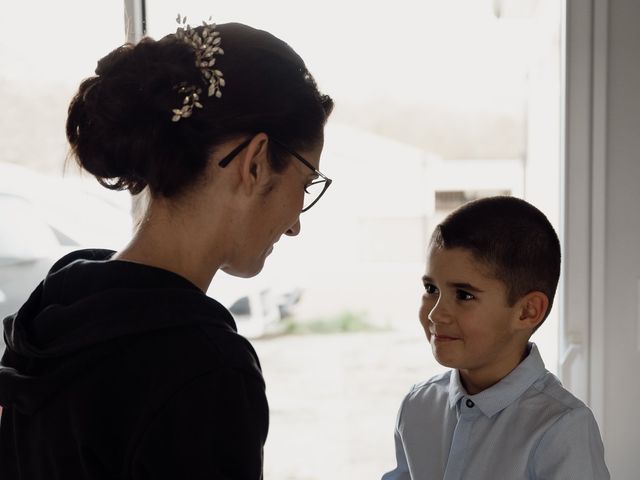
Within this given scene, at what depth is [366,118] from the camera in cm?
206

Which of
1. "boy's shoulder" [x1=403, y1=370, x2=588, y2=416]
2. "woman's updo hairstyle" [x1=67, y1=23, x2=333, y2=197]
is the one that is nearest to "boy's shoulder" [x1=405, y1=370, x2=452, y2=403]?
"boy's shoulder" [x1=403, y1=370, x2=588, y2=416]

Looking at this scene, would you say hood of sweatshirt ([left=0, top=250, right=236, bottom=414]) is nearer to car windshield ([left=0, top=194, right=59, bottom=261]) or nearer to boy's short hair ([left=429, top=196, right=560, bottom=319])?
boy's short hair ([left=429, top=196, right=560, bottom=319])

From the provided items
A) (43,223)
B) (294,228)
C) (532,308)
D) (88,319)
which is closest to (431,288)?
(532,308)

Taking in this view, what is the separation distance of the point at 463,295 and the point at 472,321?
5 centimetres

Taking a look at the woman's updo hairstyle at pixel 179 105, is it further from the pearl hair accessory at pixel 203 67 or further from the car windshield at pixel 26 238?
the car windshield at pixel 26 238

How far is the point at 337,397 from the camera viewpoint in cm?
214

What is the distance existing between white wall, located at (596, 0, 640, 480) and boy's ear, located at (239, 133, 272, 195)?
127cm

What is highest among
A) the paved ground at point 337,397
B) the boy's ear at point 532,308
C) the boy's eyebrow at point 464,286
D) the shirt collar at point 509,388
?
the boy's eyebrow at point 464,286

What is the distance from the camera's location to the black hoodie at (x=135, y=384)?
28.8 inches

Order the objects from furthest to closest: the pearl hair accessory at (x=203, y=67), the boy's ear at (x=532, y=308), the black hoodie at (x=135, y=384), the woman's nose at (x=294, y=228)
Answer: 1. the boy's ear at (x=532, y=308)
2. the woman's nose at (x=294, y=228)
3. the pearl hair accessory at (x=203, y=67)
4. the black hoodie at (x=135, y=384)

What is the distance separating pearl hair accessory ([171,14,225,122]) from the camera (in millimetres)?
834

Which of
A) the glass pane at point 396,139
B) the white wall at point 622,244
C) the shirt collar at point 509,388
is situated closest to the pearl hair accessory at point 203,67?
the shirt collar at point 509,388

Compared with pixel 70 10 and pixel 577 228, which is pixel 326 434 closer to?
pixel 577 228

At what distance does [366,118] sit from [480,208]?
0.72 m
